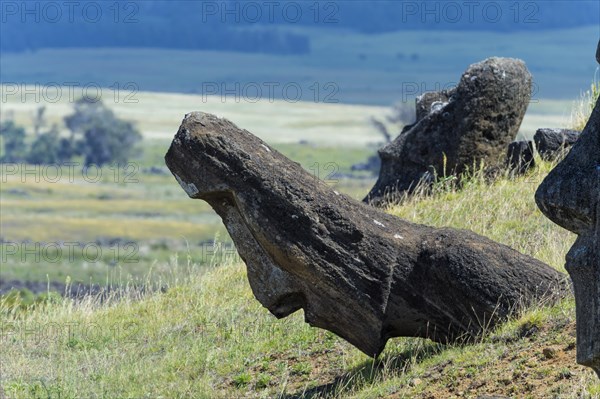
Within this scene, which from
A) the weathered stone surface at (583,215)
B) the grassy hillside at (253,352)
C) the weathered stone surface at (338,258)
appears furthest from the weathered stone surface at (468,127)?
the weathered stone surface at (583,215)

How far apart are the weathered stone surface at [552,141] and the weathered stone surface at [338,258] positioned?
31.0ft

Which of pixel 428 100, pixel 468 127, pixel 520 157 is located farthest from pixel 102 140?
pixel 520 157

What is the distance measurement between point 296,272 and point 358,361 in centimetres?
152

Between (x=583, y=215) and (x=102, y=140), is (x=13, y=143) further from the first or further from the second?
(x=583, y=215)

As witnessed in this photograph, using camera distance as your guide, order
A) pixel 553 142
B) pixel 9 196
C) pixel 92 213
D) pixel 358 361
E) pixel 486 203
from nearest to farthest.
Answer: pixel 358 361 → pixel 486 203 → pixel 553 142 → pixel 92 213 → pixel 9 196

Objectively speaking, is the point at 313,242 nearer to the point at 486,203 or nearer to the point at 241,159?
the point at 241,159

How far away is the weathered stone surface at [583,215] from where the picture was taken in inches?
304

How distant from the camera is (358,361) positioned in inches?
500

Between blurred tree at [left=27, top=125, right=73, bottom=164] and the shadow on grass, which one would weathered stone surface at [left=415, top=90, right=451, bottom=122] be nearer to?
the shadow on grass

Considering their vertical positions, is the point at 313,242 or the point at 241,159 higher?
the point at 241,159

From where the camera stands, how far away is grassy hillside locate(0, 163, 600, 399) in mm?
10836

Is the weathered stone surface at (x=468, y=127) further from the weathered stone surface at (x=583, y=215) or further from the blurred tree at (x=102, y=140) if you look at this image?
the blurred tree at (x=102, y=140)

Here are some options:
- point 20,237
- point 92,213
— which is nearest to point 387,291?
point 20,237

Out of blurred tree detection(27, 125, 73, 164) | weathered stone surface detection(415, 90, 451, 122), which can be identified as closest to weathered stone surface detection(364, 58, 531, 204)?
weathered stone surface detection(415, 90, 451, 122)
